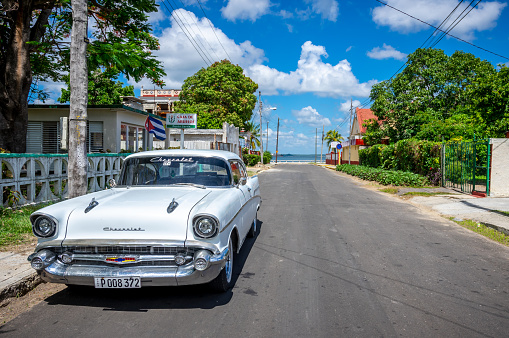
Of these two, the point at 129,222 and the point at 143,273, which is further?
the point at 129,222

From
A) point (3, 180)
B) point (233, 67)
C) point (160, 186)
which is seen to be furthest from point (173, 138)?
point (160, 186)

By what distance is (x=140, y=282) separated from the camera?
3.54m

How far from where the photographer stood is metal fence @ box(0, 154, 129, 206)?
7.82 metres

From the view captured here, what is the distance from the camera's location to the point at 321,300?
397 centimetres

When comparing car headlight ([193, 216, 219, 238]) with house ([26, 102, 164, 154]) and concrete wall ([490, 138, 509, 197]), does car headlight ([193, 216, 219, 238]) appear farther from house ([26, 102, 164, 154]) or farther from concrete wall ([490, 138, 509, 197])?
house ([26, 102, 164, 154])

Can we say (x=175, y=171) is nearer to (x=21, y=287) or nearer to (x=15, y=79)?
(x=21, y=287)

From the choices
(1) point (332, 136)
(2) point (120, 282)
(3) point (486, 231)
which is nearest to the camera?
(2) point (120, 282)

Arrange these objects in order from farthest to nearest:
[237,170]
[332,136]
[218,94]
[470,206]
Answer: [332,136]
[218,94]
[470,206]
[237,170]

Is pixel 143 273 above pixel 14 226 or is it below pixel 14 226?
above

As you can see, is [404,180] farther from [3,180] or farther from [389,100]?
[3,180]

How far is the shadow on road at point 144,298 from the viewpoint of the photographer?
151 inches

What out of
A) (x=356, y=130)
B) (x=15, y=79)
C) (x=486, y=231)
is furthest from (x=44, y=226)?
(x=356, y=130)

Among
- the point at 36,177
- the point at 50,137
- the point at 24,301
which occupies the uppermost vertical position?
the point at 50,137

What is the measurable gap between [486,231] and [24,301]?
8198 mm
